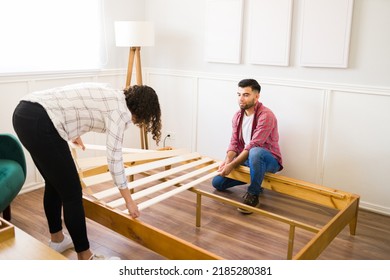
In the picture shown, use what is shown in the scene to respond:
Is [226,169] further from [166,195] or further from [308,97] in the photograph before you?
[308,97]

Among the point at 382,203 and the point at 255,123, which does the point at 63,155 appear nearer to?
the point at 255,123

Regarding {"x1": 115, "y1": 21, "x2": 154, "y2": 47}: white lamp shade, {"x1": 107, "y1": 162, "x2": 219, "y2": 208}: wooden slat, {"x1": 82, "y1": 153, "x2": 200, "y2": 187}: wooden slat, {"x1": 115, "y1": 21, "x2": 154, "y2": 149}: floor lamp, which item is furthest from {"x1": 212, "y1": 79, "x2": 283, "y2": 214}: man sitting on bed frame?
{"x1": 115, "y1": 21, "x2": 154, "y2": 47}: white lamp shade

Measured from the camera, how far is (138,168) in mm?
2680

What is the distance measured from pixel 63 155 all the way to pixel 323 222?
193 cm

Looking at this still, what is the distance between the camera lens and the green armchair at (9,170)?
87.6 inches

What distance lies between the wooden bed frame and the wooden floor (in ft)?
0.41

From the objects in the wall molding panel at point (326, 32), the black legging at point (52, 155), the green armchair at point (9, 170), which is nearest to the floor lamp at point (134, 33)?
the green armchair at point (9, 170)

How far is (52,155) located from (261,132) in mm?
1682

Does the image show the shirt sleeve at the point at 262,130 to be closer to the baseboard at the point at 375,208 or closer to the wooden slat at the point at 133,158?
the wooden slat at the point at 133,158

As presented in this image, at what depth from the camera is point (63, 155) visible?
5.66 ft

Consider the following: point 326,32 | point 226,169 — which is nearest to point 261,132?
point 226,169
